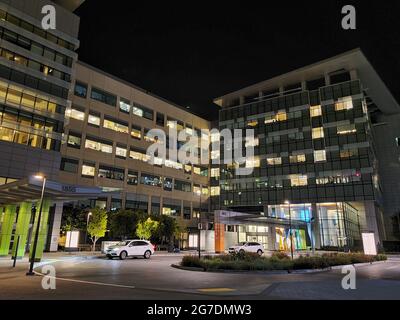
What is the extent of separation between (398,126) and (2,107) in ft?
305

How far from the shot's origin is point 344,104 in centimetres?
6706

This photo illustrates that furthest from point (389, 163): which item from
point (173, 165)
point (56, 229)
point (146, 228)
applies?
point (56, 229)

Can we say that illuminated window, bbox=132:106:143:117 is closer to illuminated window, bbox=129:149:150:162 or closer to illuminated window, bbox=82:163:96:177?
illuminated window, bbox=129:149:150:162

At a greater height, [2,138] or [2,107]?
[2,107]

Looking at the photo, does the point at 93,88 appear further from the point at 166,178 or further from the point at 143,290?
the point at 143,290

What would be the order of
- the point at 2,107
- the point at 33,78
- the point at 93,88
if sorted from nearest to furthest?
the point at 2,107, the point at 33,78, the point at 93,88

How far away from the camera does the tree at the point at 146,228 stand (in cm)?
4972

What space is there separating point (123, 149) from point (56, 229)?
21401 millimetres

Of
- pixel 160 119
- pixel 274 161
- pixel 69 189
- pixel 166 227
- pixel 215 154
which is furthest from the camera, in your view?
pixel 215 154

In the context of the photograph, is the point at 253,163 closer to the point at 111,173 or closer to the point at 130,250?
the point at 111,173

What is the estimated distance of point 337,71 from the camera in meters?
70.4

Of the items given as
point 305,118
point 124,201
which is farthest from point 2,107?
point 305,118
